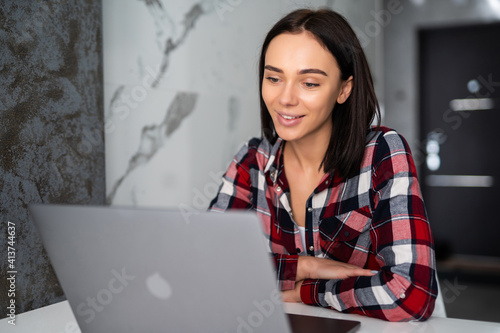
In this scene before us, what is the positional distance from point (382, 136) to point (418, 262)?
33 cm

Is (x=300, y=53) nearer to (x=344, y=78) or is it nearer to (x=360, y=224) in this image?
(x=344, y=78)

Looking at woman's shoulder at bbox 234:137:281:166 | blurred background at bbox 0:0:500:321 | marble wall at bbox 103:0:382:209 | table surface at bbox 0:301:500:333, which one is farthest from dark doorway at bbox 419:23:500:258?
table surface at bbox 0:301:500:333

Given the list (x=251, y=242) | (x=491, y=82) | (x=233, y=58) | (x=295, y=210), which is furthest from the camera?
(x=491, y=82)

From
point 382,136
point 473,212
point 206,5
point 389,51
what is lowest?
point 473,212

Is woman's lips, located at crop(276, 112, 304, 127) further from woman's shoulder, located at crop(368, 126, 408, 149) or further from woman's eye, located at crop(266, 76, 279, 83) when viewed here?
woman's shoulder, located at crop(368, 126, 408, 149)

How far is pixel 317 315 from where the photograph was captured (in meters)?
0.96

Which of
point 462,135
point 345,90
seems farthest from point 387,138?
point 462,135

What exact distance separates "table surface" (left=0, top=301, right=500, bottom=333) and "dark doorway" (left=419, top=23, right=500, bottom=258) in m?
3.17

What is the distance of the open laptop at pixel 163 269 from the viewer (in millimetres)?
599

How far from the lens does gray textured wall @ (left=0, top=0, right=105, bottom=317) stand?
3.46 feet

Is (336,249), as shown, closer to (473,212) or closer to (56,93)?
(56,93)

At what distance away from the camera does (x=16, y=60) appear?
3.49ft

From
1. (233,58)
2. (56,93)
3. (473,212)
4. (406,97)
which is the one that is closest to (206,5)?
(233,58)

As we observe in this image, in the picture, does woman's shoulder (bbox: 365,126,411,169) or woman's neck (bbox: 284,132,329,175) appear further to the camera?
woman's neck (bbox: 284,132,329,175)
